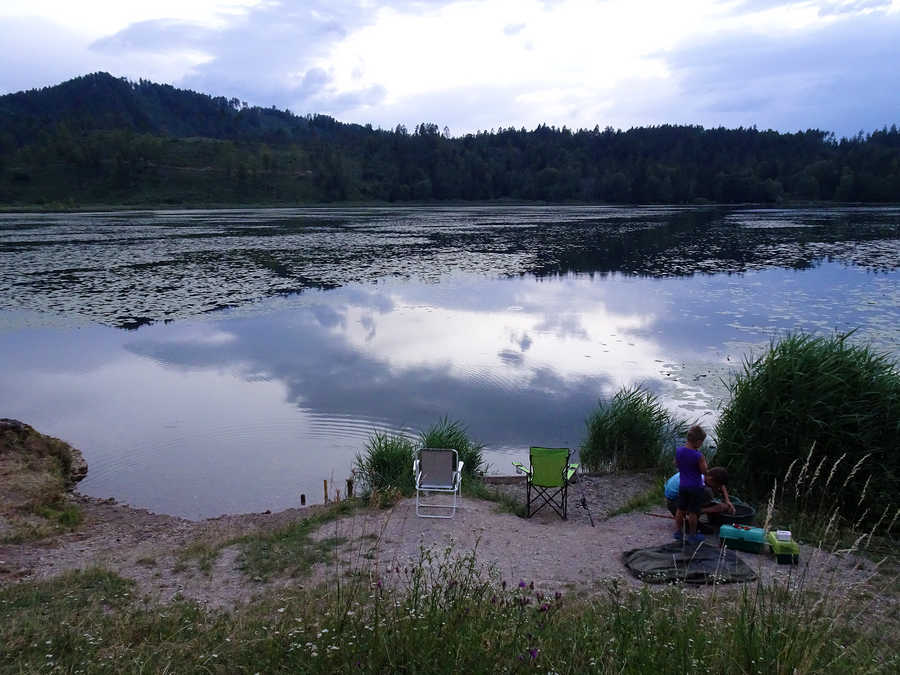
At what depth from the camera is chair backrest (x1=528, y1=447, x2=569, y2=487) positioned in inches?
315

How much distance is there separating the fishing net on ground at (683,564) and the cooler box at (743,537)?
112 millimetres

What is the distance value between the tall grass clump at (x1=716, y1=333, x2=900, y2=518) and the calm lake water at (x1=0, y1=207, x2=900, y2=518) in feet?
10.6

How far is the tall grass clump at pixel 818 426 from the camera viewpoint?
7695 mm

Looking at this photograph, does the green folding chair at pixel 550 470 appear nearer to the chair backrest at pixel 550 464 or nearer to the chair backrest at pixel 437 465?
the chair backrest at pixel 550 464

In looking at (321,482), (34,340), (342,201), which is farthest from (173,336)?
(342,201)

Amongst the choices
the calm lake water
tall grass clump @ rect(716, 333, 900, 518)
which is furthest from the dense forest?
tall grass clump @ rect(716, 333, 900, 518)

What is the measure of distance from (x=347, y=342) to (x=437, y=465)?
34.8 ft

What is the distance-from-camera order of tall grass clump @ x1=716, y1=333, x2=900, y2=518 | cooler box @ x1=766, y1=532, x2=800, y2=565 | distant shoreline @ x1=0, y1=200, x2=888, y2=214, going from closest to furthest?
cooler box @ x1=766, y1=532, x2=800, y2=565 → tall grass clump @ x1=716, y1=333, x2=900, y2=518 → distant shoreline @ x1=0, y1=200, x2=888, y2=214

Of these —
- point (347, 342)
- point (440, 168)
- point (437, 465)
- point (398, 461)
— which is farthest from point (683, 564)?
point (440, 168)

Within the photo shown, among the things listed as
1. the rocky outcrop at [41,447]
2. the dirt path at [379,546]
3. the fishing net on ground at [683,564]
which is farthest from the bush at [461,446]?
the rocky outcrop at [41,447]

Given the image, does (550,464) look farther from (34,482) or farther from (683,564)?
(34,482)

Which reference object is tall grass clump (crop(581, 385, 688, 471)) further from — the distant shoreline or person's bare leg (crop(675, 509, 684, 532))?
the distant shoreline

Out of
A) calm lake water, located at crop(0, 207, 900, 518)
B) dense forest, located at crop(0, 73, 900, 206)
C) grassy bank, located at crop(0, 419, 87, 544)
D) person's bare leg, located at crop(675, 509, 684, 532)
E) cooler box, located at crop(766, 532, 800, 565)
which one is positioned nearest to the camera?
cooler box, located at crop(766, 532, 800, 565)

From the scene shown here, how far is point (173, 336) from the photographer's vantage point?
18.7 metres
